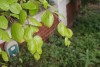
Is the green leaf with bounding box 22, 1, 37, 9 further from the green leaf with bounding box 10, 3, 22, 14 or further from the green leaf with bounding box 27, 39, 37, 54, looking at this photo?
the green leaf with bounding box 27, 39, 37, 54

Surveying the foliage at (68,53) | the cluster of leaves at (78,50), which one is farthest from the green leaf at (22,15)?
the cluster of leaves at (78,50)

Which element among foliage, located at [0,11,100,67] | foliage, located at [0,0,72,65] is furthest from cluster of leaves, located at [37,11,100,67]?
foliage, located at [0,0,72,65]

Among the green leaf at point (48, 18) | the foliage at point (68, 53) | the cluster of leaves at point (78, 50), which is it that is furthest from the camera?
the cluster of leaves at point (78, 50)

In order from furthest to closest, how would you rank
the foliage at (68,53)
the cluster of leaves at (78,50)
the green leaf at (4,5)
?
the cluster of leaves at (78,50) < the foliage at (68,53) < the green leaf at (4,5)

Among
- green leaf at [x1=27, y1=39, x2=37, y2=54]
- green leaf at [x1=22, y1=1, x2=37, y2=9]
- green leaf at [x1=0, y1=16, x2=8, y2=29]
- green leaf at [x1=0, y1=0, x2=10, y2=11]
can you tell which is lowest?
green leaf at [x1=27, y1=39, x2=37, y2=54]

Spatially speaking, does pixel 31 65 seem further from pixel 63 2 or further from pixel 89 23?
pixel 89 23

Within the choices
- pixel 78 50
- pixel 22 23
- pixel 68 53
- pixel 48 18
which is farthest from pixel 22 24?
pixel 78 50

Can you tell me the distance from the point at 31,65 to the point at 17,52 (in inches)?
15.1

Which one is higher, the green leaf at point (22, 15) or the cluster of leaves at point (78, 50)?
the green leaf at point (22, 15)

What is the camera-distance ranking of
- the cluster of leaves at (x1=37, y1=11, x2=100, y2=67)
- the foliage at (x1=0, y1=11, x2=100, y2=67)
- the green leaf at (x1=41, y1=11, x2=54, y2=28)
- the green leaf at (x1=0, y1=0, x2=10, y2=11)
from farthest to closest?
the cluster of leaves at (x1=37, y1=11, x2=100, y2=67) → the foliage at (x1=0, y1=11, x2=100, y2=67) → the green leaf at (x1=41, y1=11, x2=54, y2=28) → the green leaf at (x1=0, y1=0, x2=10, y2=11)

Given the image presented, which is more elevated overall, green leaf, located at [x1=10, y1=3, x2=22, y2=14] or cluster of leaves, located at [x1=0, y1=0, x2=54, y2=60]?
green leaf, located at [x1=10, y1=3, x2=22, y2=14]

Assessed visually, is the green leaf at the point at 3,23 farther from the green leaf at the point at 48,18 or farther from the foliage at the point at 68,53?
the foliage at the point at 68,53

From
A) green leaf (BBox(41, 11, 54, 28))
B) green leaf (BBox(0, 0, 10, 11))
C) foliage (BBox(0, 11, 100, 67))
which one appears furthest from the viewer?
foliage (BBox(0, 11, 100, 67))

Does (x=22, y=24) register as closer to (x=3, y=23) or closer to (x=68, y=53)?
(x=3, y=23)
